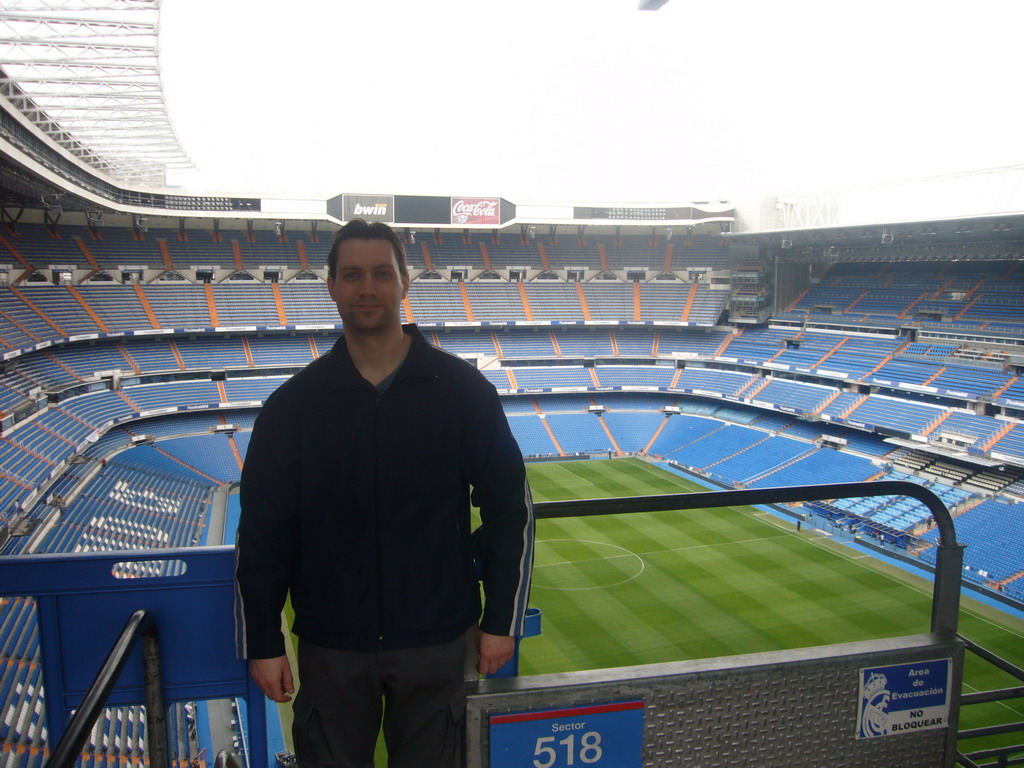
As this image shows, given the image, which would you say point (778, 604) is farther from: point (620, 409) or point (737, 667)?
point (620, 409)

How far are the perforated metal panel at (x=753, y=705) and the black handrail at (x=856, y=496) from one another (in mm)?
125

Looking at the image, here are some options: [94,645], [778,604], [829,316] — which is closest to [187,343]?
[778,604]

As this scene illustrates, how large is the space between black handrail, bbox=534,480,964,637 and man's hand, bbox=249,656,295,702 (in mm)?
799

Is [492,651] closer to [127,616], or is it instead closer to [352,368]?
[352,368]

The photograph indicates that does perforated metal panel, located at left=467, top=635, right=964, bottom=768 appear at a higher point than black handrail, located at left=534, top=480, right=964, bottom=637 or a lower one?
lower

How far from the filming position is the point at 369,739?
183 centimetres

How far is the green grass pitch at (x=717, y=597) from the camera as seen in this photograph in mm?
13156

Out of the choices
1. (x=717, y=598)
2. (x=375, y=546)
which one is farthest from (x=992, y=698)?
(x=717, y=598)

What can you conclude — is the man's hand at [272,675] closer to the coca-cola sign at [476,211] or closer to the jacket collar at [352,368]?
the jacket collar at [352,368]

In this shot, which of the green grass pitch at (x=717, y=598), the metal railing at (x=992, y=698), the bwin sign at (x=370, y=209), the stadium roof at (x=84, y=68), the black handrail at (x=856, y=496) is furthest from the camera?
the bwin sign at (x=370, y=209)

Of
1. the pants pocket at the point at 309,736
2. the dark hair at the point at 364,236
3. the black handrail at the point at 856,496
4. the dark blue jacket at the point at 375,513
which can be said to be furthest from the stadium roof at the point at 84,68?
the pants pocket at the point at 309,736

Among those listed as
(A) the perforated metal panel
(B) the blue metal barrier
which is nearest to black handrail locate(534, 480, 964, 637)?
(A) the perforated metal panel

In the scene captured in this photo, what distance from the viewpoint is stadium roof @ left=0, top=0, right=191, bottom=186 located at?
40.8 feet

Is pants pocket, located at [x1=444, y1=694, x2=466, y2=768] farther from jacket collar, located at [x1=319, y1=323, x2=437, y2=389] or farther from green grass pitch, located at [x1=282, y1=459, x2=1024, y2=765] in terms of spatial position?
green grass pitch, located at [x1=282, y1=459, x2=1024, y2=765]
